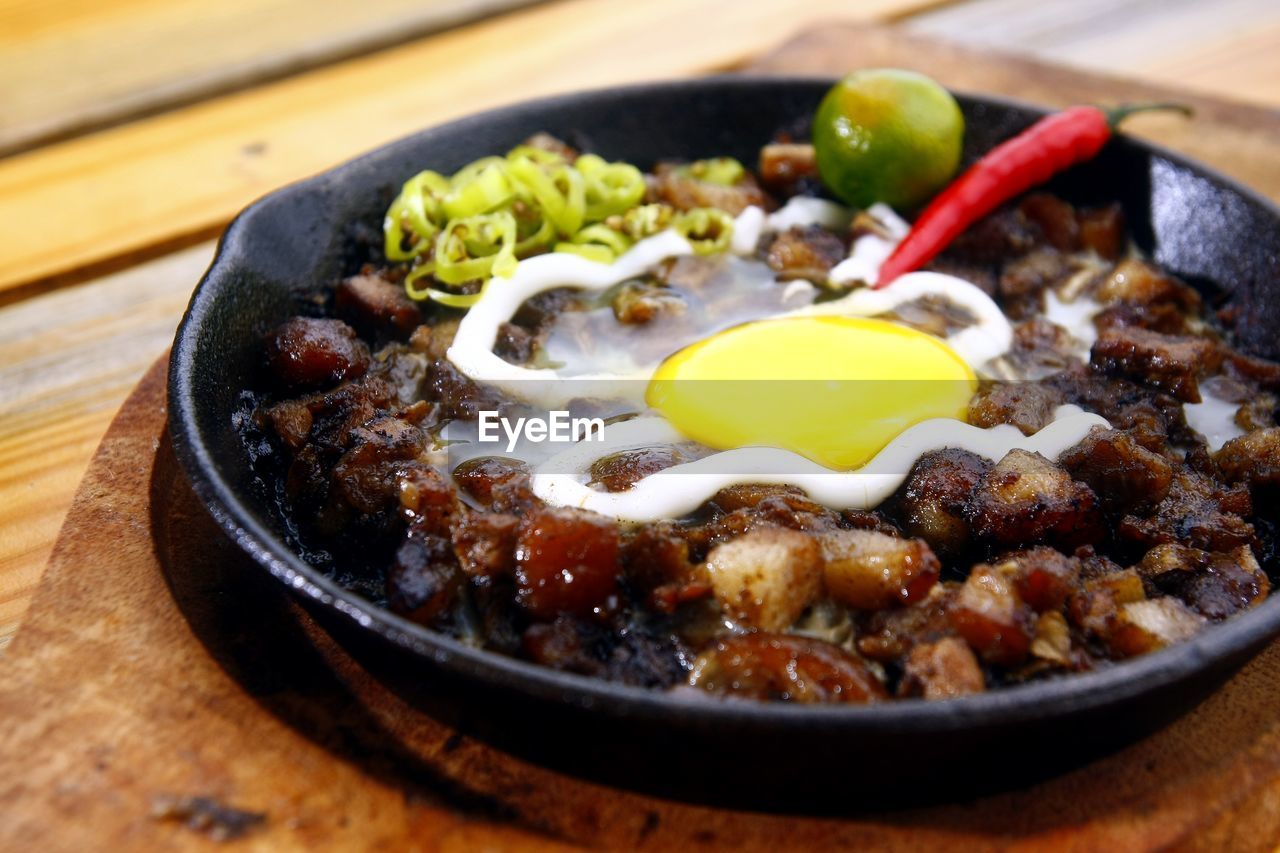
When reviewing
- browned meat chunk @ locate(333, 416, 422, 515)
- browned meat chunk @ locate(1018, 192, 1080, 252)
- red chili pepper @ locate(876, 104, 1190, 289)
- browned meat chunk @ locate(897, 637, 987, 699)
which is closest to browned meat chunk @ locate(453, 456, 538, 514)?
browned meat chunk @ locate(333, 416, 422, 515)

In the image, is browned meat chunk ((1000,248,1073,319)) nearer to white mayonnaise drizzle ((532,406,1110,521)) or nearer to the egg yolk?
the egg yolk

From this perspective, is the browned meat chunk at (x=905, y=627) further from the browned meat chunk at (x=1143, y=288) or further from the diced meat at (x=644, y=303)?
the browned meat chunk at (x=1143, y=288)

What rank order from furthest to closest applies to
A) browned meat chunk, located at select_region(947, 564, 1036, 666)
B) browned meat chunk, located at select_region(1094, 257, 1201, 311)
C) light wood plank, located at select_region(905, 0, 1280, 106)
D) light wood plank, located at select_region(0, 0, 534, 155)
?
light wood plank, located at select_region(905, 0, 1280, 106), light wood plank, located at select_region(0, 0, 534, 155), browned meat chunk, located at select_region(1094, 257, 1201, 311), browned meat chunk, located at select_region(947, 564, 1036, 666)

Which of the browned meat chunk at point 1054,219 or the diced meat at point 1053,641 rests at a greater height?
the browned meat chunk at point 1054,219

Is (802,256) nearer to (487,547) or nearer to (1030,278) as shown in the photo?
(1030,278)

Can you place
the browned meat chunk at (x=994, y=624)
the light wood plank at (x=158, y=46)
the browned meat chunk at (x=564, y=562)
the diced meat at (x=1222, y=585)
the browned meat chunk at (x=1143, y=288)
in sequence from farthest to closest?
→ the light wood plank at (x=158, y=46)
the browned meat chunk at (x=1143, y=288)
the diced meat at (x=1222, y=585)
the browned meat chunk at (x=564, y=562)
the browned meat chunk at (x=994, y=624)

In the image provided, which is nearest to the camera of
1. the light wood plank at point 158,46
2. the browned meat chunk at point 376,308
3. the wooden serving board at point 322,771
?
the wooden serving board at point 322,771

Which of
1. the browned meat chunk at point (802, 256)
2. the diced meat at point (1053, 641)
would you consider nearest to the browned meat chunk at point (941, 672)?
the diced meat at point (1053, 641)
